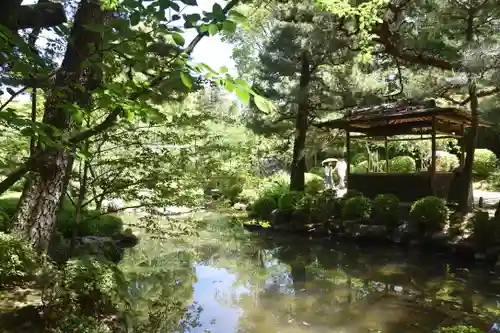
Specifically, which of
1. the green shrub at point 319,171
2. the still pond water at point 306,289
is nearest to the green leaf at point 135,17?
the still pond water at point 306,289

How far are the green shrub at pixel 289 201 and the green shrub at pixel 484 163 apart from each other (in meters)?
8.44

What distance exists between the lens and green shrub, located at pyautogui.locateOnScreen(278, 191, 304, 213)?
1166cm

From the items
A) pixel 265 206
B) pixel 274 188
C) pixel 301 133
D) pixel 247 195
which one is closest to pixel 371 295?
pixel 265 206

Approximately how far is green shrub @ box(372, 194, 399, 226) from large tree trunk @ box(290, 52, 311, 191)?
3.36m

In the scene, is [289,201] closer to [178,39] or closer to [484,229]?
[484,229]

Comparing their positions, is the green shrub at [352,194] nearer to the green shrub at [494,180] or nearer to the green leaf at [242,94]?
the green shrub at [494,180]

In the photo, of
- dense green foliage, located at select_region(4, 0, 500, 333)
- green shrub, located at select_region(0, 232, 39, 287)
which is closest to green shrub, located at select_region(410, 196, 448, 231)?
dense green foliage, located at select_region(4, 0, 500, 333)

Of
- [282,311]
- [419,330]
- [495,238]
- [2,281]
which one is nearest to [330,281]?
[282,311]

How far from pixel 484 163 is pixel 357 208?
360 inches

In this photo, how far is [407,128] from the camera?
1123cm

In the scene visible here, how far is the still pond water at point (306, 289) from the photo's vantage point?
4695 millimetres

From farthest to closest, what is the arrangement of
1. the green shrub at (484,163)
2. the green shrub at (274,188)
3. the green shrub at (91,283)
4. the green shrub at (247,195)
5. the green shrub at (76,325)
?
1. the green shrub at (484,163)
2. the green shrub at (247,195)
3. the green shrub at (274,188)
4. the green shrub at (91,283)
5. the green shrub at (76,325)

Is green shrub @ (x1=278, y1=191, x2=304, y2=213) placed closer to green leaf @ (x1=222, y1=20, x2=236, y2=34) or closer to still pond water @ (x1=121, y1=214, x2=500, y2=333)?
still pond water @ (x1=121, y1=214, x2=500, y2=333)

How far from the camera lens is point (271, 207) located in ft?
41.2
